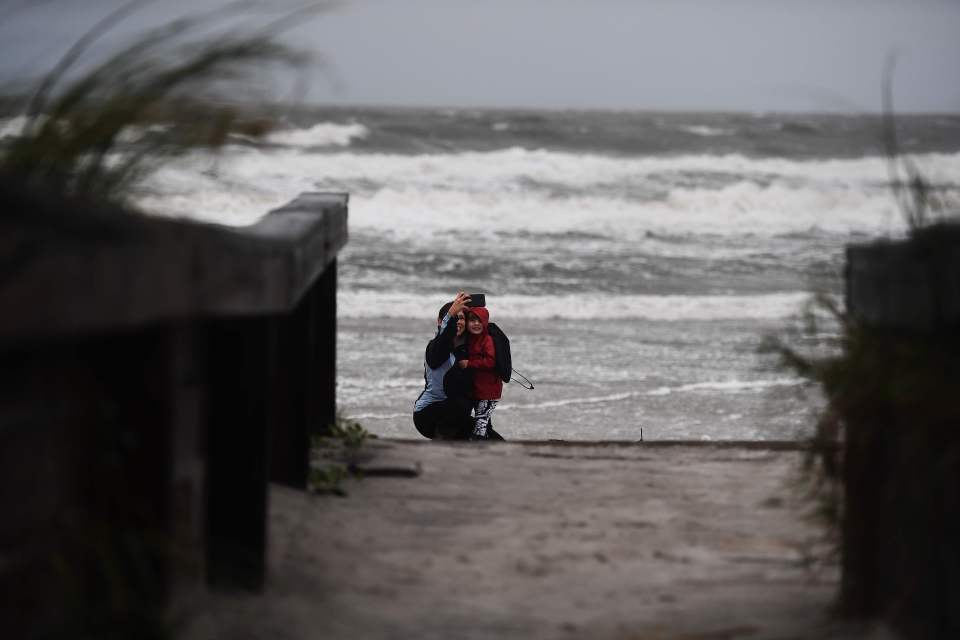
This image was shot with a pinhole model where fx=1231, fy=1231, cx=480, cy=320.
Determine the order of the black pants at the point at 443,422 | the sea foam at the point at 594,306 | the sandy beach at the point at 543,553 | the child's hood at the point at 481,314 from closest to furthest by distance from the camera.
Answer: the sandy beach at the point at 543,553
the black pants at the point at 443,422
the child's hood at the point at 481,314
the sea foam at the point at 594,306

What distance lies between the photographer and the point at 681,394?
10.1m

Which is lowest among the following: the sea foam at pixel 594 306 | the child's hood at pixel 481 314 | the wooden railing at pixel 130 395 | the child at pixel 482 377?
the sea foam at pixel 594 306

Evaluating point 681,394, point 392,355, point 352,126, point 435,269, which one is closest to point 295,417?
point 681,394

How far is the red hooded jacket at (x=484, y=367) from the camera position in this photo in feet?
26.5

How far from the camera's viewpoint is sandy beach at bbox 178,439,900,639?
340 centimetres

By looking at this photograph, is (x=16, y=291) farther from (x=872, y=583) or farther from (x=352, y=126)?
(x=352, y=126)

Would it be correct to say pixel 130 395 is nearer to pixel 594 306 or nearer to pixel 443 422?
pixel 443 422

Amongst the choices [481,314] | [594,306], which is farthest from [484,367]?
[594,306]

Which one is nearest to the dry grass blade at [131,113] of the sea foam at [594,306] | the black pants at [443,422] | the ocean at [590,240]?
the ocean at [590,240]

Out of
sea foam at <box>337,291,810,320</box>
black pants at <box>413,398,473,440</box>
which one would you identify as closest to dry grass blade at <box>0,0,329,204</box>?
black pants at <box>413,398,473,440</box>

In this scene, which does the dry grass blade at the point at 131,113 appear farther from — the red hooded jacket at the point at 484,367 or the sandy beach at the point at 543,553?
the red hooded jacket at the point at 484,367

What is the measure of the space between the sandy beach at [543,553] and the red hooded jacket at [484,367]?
1.82 m

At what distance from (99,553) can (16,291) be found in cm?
72

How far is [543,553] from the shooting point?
4316 millimetres
